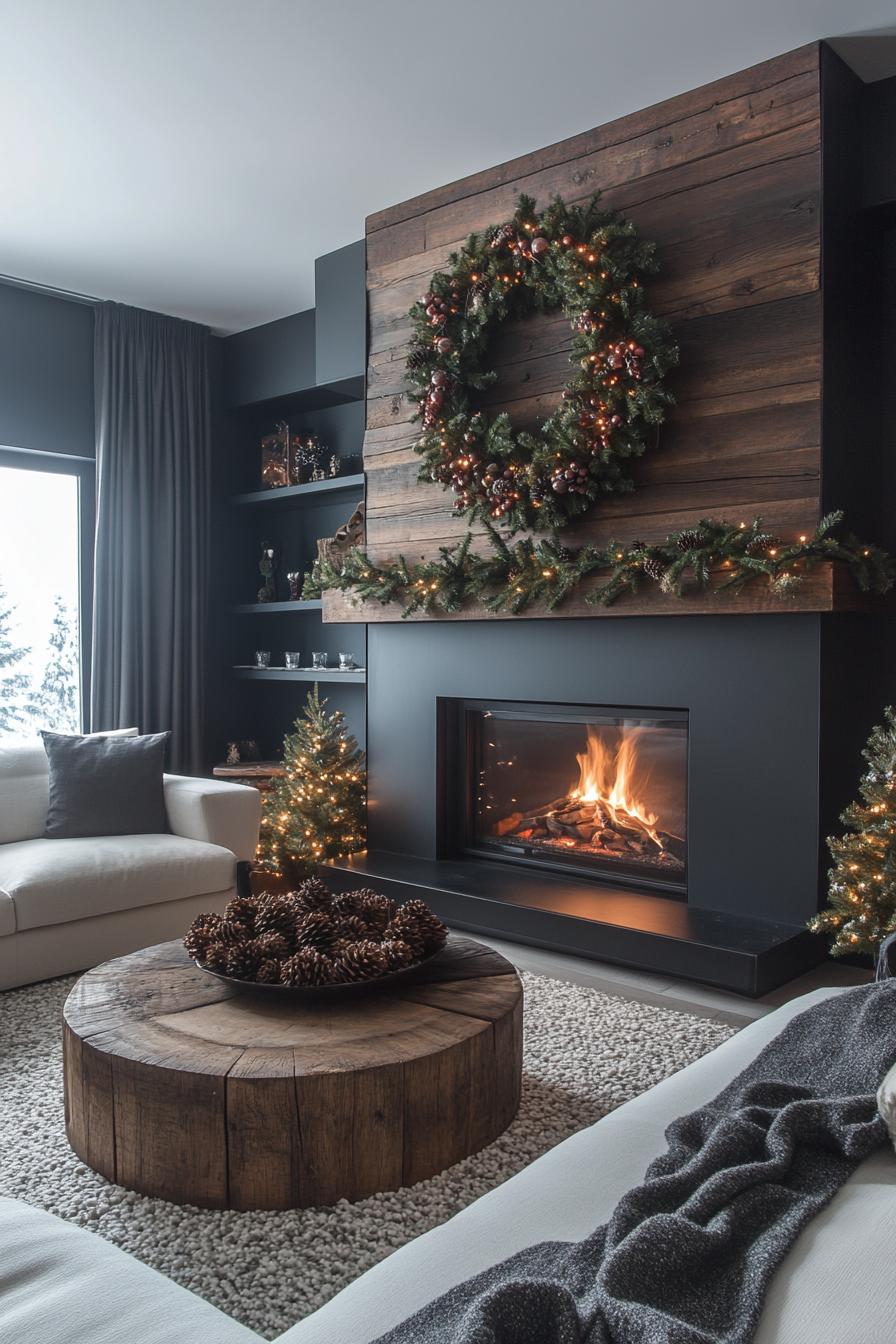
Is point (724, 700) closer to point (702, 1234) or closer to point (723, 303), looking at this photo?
point (723, 303)

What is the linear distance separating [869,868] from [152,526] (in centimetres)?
383

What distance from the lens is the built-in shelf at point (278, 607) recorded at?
16.7ft

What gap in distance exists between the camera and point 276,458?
5.42m

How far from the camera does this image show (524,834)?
4.02m

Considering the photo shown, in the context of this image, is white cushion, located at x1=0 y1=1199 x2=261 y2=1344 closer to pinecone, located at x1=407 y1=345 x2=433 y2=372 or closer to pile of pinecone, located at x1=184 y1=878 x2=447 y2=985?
pile of pinecone, located at x1=184 y1=878 x2=447 y2=985

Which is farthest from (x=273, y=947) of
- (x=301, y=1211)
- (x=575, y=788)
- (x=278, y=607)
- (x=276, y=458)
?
(x=276, y=458)

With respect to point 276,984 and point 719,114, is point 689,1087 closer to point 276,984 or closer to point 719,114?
point 276,984

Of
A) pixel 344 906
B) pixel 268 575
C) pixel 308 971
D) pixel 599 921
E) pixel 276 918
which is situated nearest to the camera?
pixel 308 971

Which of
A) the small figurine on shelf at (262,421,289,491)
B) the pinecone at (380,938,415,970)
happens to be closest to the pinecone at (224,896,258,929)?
the pinecone at (380,938,415,970)

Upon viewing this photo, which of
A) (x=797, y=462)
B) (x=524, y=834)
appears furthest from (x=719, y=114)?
(x=524, y=834)

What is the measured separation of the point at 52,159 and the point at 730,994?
3670 millimetres

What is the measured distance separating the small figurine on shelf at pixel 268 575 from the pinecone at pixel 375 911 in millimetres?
3369

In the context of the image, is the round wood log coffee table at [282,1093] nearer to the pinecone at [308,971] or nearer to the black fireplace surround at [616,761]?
the pinecone at [308,971]

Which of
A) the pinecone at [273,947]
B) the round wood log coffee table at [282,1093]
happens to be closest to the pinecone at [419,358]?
the pinecone at [273,947]
